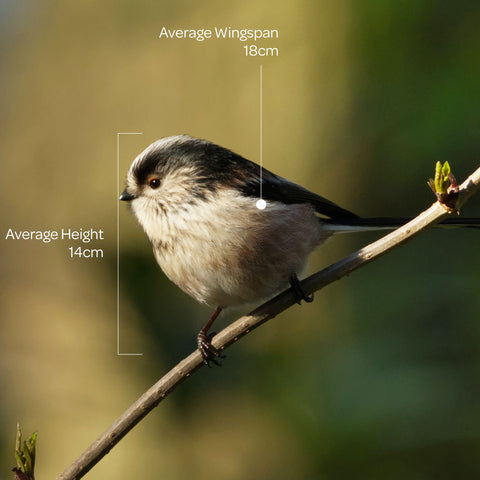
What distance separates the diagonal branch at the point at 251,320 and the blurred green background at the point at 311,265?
97 centimetres

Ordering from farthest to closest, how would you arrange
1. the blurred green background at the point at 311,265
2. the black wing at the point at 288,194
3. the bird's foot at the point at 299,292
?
the blurred green background at the point at 311,265
the black wing at the point at 288,194
the bird's foot at the point at 299,292

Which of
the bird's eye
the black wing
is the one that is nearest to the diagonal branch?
the black wing

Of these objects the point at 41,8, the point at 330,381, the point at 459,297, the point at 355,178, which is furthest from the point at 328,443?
the point at 41,8

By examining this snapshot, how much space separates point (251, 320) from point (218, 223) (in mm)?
462

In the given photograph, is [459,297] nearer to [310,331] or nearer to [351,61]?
[310,331]

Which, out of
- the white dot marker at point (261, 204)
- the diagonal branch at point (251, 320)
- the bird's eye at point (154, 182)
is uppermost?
the bird's eye at point (154, 182)

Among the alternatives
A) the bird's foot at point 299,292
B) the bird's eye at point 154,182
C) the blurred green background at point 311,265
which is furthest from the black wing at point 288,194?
the blurred green background at point 311,265

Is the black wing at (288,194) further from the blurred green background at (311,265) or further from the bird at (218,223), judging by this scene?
the blurred green background at (311,265)

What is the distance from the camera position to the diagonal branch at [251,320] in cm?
209

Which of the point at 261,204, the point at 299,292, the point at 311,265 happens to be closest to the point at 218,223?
the point at 261,204

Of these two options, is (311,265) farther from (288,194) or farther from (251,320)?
(251,320)

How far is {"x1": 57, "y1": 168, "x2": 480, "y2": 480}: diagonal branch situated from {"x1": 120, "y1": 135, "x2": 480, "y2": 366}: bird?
14 centimetres

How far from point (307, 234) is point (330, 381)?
34.4 inches

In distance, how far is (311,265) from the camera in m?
4.91
